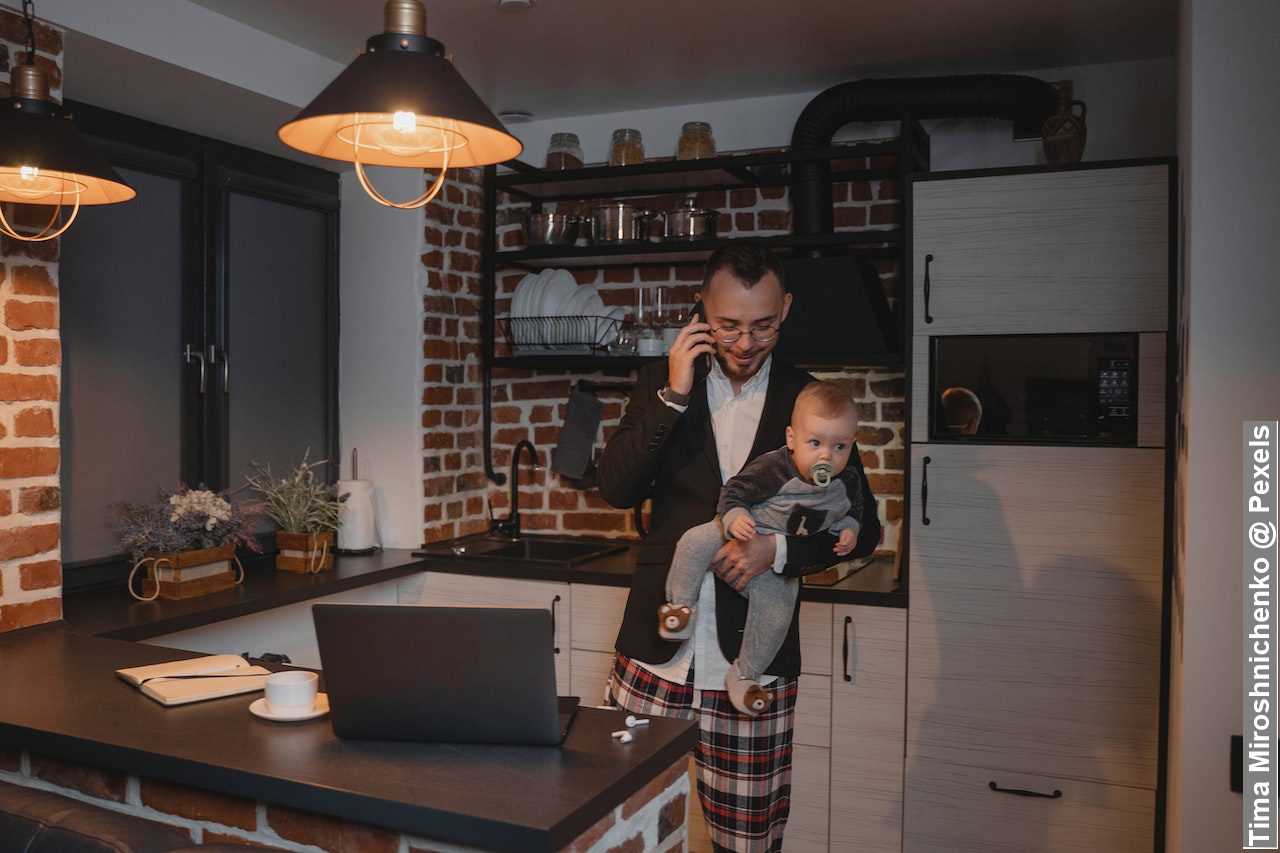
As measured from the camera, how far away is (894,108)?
335 centimetres

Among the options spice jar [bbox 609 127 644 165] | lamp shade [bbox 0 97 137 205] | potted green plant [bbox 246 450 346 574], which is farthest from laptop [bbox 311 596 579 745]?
spice jar [bbox 609 127 644 165]

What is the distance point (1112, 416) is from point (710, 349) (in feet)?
→ 4.44

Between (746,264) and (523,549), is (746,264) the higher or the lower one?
the higher one

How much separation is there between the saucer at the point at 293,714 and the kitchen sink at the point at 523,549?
5.82 feet

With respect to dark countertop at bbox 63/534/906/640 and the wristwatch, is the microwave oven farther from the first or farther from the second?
the wristwatch

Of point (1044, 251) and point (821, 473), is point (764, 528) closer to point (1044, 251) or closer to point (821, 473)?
point (821, 473)

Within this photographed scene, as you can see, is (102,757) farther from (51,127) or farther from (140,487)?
(140,487)

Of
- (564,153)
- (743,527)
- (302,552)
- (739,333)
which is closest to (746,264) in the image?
(739,333)

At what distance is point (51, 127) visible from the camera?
205cm

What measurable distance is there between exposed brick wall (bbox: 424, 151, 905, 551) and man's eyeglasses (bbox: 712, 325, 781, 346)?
136 cm

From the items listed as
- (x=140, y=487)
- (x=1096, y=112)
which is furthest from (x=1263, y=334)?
(x=140, y=487)

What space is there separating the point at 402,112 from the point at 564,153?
7.93 ft

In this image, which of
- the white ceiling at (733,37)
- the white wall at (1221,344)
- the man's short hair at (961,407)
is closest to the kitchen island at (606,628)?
the man's short hair at (961,407)

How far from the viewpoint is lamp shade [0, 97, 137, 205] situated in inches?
78.4
